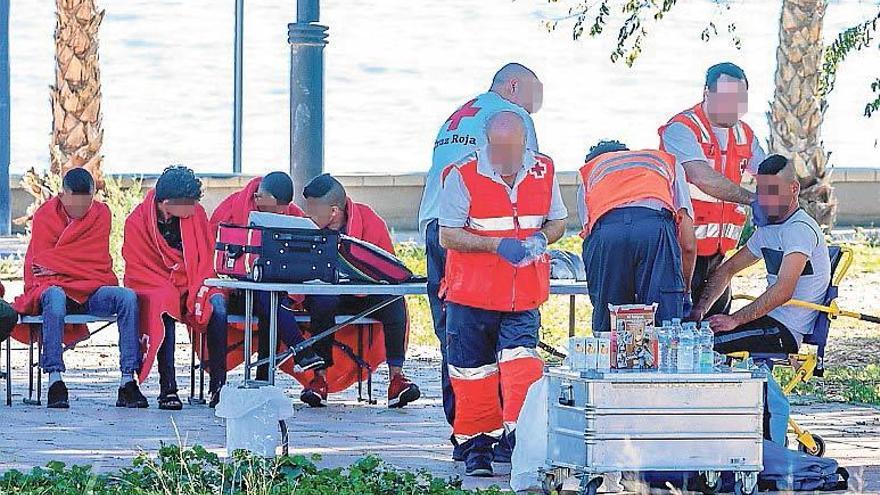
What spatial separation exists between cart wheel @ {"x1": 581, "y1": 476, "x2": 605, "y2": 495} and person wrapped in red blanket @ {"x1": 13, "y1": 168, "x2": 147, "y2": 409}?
3.95 m

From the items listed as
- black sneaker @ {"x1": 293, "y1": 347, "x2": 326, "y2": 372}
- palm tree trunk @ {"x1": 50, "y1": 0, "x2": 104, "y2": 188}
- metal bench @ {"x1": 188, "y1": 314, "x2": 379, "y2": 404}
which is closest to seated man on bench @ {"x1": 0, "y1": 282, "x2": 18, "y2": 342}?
metal bench @ {"x1": 188, "y1": 314, "x2": 379, "y2": 404}

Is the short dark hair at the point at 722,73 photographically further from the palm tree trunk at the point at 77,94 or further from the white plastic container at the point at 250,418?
the palm tree trunk at the point at 77,94

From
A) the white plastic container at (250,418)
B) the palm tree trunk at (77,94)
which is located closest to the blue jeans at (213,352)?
the white plastic container at (250,418)

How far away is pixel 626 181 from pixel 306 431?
2607 mm

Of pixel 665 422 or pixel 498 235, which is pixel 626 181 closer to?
pixel 498 235

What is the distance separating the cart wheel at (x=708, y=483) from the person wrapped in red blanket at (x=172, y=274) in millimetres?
3849

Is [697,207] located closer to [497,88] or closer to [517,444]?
[497,88]

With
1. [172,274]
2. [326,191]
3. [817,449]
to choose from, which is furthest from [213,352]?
[817,449]

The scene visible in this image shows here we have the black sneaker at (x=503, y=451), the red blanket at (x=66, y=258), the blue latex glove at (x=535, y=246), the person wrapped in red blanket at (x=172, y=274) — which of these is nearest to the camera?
the blue latex glove at (x=535, y=246)

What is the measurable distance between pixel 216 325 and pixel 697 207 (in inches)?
123

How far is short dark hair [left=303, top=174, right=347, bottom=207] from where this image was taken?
10.5 m

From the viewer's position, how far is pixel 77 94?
64.4 feet

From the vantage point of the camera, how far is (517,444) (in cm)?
753

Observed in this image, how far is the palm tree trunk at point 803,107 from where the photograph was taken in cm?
1969
